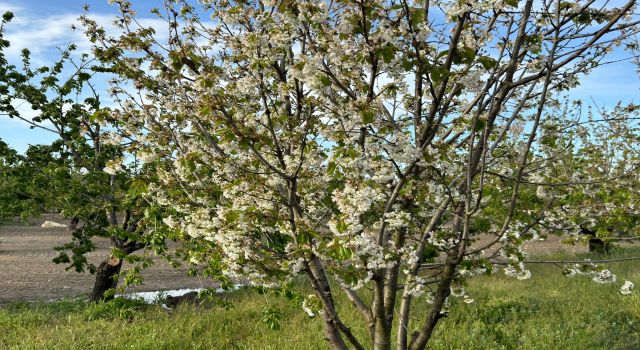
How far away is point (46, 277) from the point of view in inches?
749

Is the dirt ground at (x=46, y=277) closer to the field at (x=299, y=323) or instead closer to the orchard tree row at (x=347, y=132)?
the field at (x=299, y=323)

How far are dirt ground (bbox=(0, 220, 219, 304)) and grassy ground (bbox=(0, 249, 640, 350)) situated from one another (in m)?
4.29

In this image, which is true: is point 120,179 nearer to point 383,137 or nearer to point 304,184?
point 304,184

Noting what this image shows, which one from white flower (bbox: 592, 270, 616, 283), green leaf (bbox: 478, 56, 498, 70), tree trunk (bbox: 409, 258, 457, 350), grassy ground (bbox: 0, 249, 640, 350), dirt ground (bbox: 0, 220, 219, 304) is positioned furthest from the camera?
dirt ground (bbox: 0, 220, 219, 304)

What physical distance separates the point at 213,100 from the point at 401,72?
1521 millimetres

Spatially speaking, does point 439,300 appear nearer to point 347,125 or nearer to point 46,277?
point 347,125

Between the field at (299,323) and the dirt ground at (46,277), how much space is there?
257 cm

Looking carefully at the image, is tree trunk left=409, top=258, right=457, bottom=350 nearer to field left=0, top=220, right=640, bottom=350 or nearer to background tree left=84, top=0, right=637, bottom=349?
background tree left=84, top=0, right=637, bottom=349

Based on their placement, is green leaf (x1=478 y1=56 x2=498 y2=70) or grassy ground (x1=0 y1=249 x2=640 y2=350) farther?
grassy ground (x1=0 y1=249 x2=640 y2=350)

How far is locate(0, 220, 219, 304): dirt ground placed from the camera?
16484 mm

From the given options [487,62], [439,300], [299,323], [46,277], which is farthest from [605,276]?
[46,277]

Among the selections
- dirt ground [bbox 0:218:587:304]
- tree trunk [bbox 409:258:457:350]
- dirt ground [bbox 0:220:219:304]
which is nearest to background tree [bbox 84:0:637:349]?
tree trunk [bbox 409:258:457:350]

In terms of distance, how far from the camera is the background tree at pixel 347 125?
3.88 meters

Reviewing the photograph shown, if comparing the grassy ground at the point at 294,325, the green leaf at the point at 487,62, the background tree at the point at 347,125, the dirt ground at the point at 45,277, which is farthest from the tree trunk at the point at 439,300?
the dirt ground at the point at 45,277
